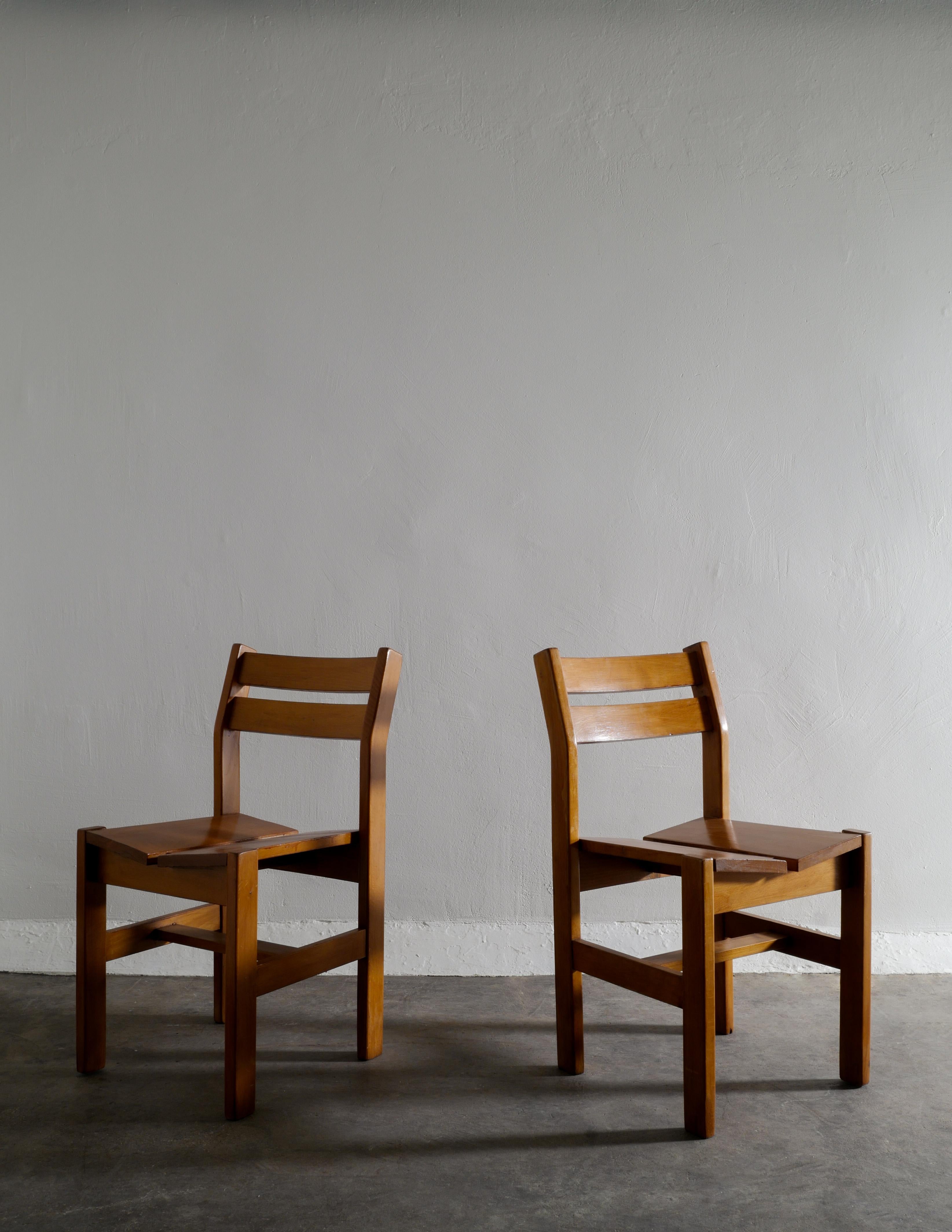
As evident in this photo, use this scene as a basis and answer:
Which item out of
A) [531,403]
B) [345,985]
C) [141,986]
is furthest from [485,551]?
[141,986]

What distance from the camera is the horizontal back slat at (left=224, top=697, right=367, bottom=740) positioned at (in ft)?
6.58

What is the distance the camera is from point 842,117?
2.71 metres

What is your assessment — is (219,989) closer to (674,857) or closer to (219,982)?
(219,982)

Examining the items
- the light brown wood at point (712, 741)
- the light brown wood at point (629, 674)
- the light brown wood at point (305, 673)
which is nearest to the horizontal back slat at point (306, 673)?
the light brown wood at point (305, 673)

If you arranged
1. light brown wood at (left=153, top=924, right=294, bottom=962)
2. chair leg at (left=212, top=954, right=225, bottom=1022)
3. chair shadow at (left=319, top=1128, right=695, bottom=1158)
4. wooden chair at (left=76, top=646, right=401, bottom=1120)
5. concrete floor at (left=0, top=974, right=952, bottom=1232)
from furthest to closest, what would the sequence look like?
chair leg at (left=212, top=954, right=225, bottom=1022), light brown wood at (left=153, top=924, right=294, bottom=962), wooden chair at (left=76, top=646, right=401, bottom=1120), chair shadow at (left=319, top=1128, right=695, bottom=1158), concrete floor at (left=0, top=974, right=952, bottom=1232)

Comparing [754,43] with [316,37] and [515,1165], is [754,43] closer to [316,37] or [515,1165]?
[316,37]

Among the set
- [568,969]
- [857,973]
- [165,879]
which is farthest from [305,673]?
[857,973]

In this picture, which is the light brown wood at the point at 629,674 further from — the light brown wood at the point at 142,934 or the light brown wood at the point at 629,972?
the light brown wood at the point at 142,934

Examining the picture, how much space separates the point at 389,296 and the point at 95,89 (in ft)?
3.53

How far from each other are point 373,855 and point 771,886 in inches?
32.1

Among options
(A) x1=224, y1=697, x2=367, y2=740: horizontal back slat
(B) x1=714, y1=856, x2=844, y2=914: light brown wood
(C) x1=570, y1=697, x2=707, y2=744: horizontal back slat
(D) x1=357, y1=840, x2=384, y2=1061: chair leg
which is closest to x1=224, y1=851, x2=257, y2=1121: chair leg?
(D) x1=357, y1=840, x2=384, y2=1061: chair leg

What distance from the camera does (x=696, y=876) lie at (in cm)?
159

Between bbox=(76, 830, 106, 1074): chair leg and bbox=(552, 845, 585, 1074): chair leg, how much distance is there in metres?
0.93

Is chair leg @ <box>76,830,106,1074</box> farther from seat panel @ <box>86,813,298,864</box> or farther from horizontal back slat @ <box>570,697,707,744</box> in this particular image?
A: horizontal back slat @ <box>570,697,707,744</box>
